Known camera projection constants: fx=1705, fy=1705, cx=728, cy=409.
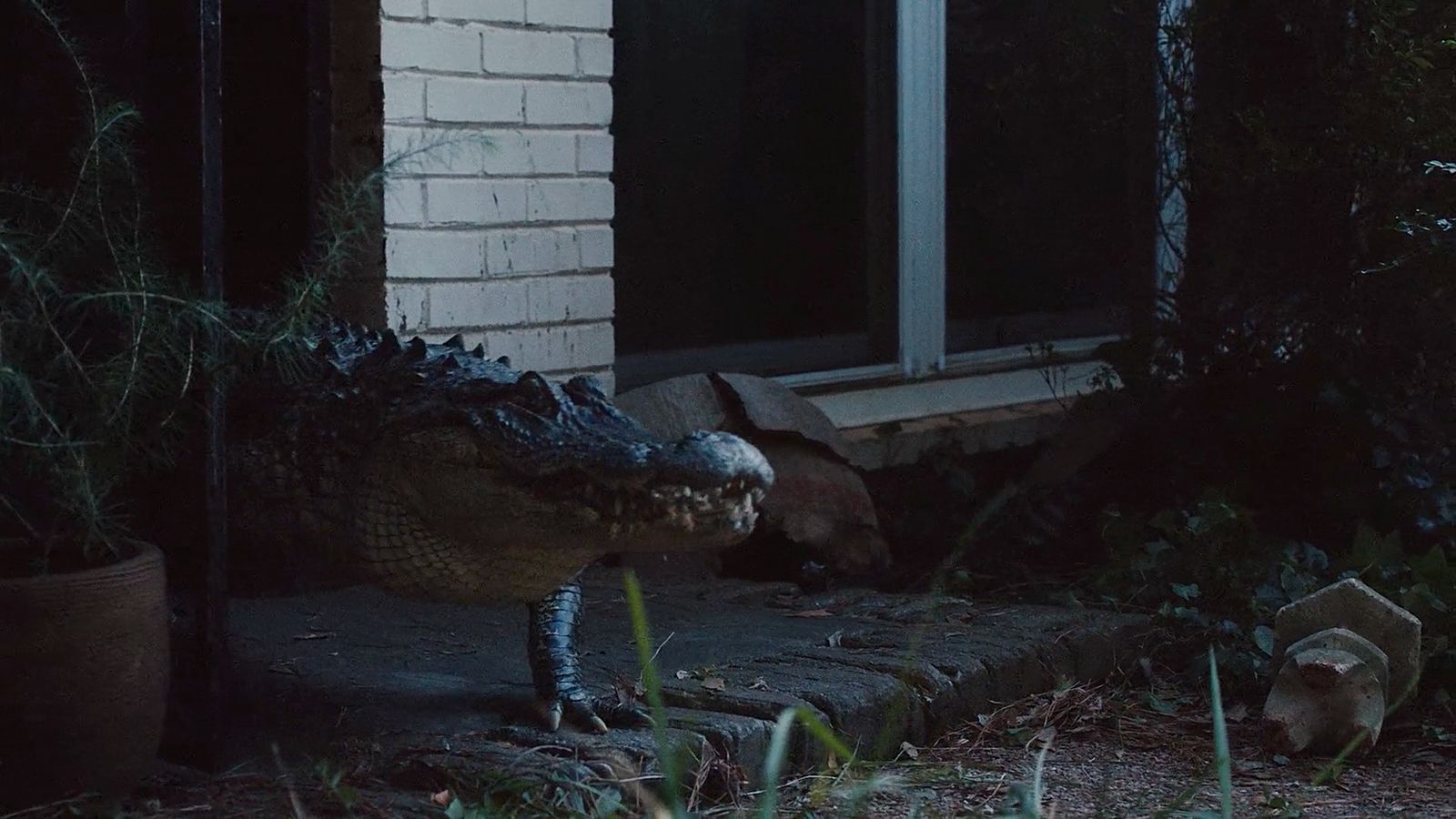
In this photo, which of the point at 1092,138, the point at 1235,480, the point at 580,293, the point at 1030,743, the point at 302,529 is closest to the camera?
the point at 302,529

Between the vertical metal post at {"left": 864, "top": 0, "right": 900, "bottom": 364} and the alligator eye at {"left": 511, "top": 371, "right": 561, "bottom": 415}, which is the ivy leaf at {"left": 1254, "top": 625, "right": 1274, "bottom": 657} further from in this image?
the vertical metal post at {"left": 864, "top": 0, "right": 900, "bottom": 364}

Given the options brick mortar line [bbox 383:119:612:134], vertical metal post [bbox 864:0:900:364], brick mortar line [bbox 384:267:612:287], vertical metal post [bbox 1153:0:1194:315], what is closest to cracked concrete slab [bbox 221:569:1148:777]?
brick mortar line [bbox 384:267:612:287]

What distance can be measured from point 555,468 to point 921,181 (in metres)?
3.57

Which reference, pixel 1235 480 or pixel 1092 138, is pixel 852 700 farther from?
pixel 1092 138

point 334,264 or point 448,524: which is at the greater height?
point 334,264

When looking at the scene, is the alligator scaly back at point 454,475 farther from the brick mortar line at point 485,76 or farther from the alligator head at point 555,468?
the brick mortar line at point 485,76

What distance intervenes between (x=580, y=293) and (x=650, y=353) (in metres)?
0.60

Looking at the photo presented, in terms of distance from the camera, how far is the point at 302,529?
321 cm

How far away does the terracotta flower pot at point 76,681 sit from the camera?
101 inches

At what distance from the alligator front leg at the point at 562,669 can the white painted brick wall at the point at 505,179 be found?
1.35 metres

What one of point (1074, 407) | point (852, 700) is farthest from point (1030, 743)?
point (1074, 407)

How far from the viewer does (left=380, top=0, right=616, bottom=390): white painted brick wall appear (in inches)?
172

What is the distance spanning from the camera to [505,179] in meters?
4.62

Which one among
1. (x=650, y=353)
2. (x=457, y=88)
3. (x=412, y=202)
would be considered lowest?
(x=650, y=353)
